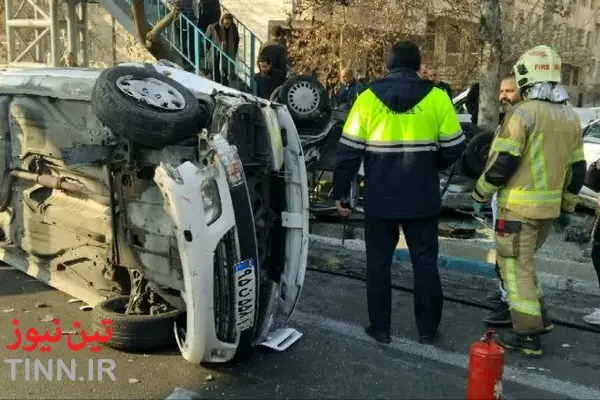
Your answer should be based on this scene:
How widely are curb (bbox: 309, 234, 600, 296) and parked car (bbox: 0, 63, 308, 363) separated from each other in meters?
2.36

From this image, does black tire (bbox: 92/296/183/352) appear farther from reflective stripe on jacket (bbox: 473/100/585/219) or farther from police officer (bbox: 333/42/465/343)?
reflective stripe on jacket (bbox: 473/100/585/219)

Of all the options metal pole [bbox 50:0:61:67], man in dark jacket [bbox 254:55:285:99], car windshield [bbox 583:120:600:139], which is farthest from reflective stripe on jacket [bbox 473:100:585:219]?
metal pole [bbox 50:0:61:67]

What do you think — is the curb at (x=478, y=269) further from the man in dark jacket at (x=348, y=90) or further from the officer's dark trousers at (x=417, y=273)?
the man in dark jacket at (x=348, y=90)

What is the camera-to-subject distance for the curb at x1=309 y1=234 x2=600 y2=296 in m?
5.55

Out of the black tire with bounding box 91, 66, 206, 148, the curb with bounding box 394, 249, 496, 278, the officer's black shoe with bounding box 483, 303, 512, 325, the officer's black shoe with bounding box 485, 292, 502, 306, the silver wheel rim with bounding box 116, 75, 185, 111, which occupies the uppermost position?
the silver wheel rim with bounding box 116, 75, 185, 111

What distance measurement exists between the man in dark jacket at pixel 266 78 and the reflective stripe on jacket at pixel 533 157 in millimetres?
5785

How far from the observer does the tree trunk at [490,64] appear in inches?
404

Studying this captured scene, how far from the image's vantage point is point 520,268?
422 centimetres

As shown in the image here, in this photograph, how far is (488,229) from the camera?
729 cm

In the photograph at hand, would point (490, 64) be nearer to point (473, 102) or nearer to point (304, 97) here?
point (473, 102)

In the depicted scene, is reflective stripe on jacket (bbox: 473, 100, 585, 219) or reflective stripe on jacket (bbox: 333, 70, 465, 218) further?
reflective stripe on jacket (bbox: 333, 70, 465, 218)

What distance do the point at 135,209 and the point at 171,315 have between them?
2.11ft

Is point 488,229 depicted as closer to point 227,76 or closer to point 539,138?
point 539,138

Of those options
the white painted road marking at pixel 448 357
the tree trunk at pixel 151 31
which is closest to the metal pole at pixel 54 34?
the tree trunk at pixel 151 31
